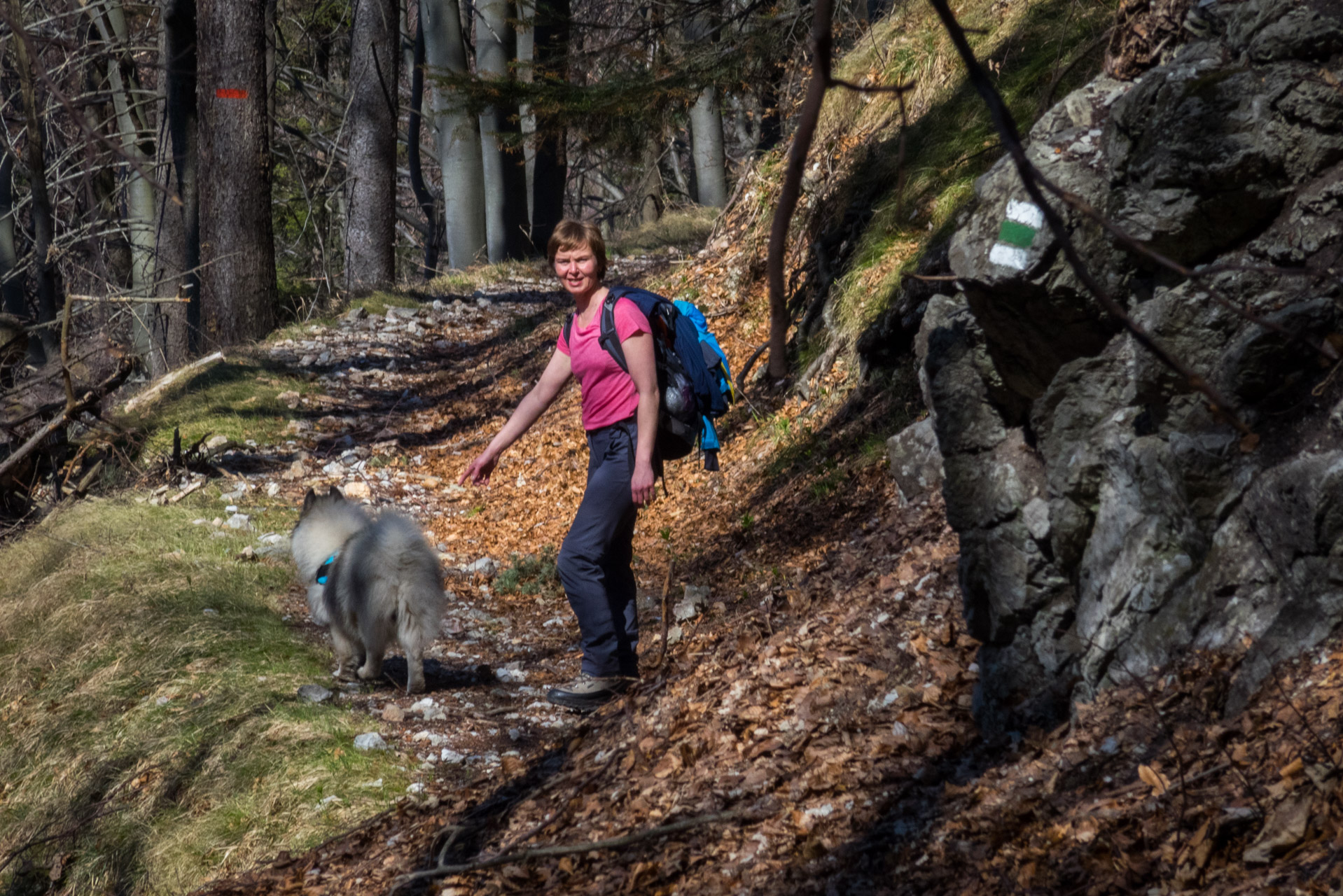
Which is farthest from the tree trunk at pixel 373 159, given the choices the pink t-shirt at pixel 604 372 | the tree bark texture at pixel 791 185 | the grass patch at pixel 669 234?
the tree bark texture at pixel 791 185

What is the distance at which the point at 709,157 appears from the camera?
24156 mm

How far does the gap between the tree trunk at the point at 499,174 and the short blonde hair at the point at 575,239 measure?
15.6 m

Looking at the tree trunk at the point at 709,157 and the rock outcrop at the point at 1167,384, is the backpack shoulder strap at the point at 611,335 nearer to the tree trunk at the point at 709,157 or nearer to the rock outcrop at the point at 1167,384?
the rock outcrop at the point at 1167,384

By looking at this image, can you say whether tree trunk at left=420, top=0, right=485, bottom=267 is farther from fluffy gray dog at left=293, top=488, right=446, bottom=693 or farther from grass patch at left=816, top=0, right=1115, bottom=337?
fluffy gray dog at left=293, top=488, right=446, bottom=693

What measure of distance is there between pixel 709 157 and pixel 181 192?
12.0 m

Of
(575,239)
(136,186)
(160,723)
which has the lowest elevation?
(160,723)

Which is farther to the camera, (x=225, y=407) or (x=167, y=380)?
(x=167, y=380)

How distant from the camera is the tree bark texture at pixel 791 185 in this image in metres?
1.42

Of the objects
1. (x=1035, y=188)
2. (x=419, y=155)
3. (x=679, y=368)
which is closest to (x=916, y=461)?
(x=679, y=368)

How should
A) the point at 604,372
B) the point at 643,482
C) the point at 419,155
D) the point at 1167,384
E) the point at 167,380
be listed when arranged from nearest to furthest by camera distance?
the point at 1167,384
the point at 643,482
the point at 604,372
the point at 167,380
the point at 419,155

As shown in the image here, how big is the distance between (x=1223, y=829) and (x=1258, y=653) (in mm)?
512

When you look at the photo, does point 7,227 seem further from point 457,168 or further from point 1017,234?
point 1017,234

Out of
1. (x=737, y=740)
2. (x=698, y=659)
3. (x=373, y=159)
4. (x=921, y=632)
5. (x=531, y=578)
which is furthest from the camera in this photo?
(x=373, y=159)

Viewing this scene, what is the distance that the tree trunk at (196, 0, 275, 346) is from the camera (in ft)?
42.8
